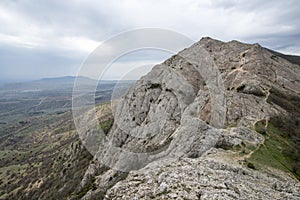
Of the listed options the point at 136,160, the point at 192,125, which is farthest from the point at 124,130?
the point at 192,125

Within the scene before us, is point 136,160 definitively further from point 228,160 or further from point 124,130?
point 124,130

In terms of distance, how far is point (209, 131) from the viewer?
32875 mm

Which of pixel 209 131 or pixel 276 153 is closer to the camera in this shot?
pixel 276 153

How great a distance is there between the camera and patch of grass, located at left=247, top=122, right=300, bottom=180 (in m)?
28.2

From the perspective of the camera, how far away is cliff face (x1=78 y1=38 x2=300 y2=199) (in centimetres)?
2111

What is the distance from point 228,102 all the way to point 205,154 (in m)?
19.9

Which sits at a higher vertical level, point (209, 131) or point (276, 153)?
point (209, 131)

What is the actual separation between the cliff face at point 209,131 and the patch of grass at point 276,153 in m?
0.15

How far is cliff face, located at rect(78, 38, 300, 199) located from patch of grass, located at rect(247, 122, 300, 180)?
154mm

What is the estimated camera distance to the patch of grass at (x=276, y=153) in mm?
28184

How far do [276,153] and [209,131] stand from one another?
29.2 ft

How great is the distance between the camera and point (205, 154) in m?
29.1

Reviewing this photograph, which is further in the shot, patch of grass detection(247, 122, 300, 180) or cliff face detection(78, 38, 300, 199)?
patch of grass detection(247, 122, 300, 180)

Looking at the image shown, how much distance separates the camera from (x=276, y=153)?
32125 millimetres
